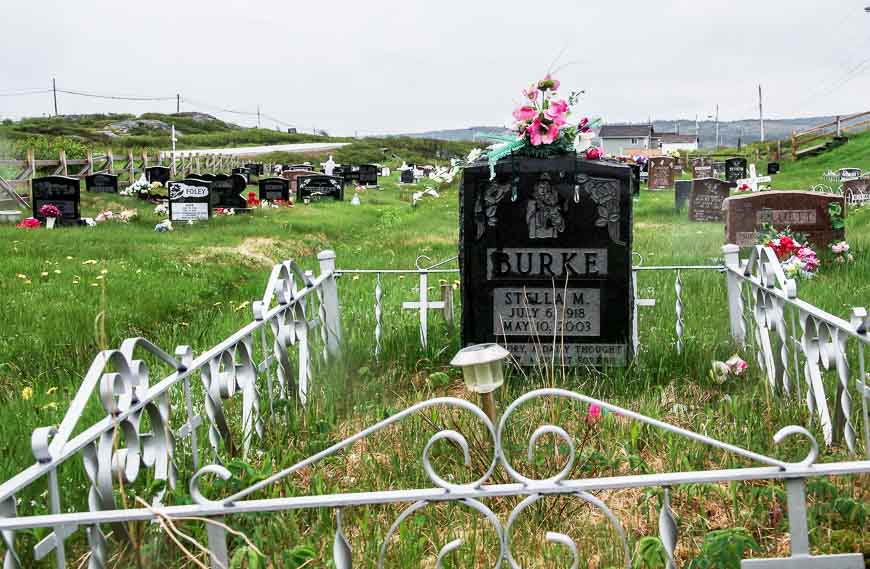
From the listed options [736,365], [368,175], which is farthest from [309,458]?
[368,175]

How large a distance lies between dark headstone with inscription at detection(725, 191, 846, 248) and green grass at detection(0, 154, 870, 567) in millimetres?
618

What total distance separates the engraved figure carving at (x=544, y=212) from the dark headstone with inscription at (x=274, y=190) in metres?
19.8

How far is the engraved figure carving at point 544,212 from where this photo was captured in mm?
5809

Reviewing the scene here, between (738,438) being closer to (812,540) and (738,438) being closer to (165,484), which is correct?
(812,540)

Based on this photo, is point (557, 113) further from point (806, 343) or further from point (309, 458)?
point (309, 458)

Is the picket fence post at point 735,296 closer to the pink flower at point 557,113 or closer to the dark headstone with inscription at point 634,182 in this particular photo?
the dark headstone with inscription at point 634,182

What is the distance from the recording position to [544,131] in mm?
5750

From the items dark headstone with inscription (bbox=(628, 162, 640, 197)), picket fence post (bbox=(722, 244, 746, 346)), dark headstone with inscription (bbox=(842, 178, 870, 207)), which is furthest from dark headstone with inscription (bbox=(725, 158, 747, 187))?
picket fence post (bbox=(722, 244, 746, 346))

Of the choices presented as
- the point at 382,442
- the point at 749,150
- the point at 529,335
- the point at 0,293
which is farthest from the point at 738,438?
the point at 749,150

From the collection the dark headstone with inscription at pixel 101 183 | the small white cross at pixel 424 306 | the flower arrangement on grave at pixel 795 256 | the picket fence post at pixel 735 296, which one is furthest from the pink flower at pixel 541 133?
the dark headstone with inscription at pixel 101 183

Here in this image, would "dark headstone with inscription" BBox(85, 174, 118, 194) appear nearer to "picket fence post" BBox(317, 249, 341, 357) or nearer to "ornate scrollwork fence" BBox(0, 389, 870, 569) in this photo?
"picket fence post" BBox(317, 249, 341, 357)

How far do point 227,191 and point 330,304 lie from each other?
14947mm

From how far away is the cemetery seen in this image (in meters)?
2.34

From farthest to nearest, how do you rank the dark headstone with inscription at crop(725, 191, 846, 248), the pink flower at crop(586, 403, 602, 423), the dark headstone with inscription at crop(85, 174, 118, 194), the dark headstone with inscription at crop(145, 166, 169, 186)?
the dark headstone with inscription at crop(145, 166, 169, 186) → the dark headstone with inscription at crop(85, 174, 118, 194) → the dark headstone with inscription at crop(725, 191, 846, 248) → the pink flower at crop(586, 403, 602, 423)
